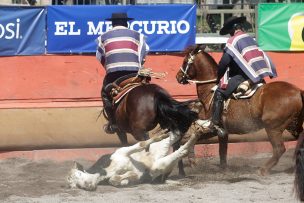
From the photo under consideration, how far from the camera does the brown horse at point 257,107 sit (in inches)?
420

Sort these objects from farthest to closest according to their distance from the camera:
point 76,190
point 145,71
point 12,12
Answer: point 12,12 → point 145,71 → point 76,190

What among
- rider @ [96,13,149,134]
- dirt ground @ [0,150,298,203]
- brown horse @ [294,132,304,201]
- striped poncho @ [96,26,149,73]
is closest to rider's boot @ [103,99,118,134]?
rider @ [96,13,149,134]

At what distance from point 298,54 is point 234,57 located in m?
2.65

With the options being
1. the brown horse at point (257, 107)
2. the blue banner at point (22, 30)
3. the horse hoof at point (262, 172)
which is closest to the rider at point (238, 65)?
the brown horse at point (257, 107)

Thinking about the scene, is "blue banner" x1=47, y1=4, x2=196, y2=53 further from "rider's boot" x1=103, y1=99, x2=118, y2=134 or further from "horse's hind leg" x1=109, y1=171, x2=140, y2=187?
"horse's hind leg" x1=109, y1=171, x2=140, y2=187

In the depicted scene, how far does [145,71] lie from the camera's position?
9.95m

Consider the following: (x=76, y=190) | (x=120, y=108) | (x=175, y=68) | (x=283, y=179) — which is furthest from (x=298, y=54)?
(x=76, y=190)

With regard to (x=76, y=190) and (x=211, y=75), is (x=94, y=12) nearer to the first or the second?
(x=211, y=75)

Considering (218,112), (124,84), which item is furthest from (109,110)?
(218,112)

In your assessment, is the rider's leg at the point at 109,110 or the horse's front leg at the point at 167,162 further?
the rider's leg at the point at 109,110

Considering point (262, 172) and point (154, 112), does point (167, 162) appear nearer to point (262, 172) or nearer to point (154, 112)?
point (154, 112)

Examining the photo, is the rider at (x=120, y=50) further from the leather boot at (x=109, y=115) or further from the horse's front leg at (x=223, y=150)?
the horse's front leg at (x=223, y=150)

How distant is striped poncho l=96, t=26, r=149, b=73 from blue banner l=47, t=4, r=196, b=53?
8.46 feet

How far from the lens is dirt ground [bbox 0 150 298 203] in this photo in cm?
859
